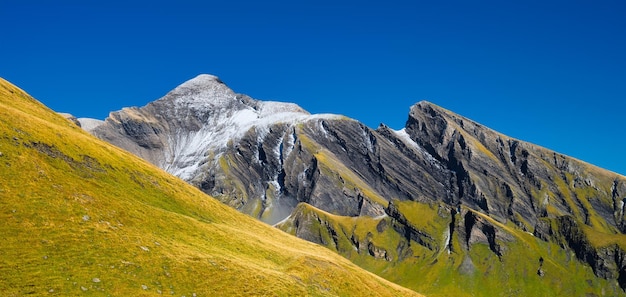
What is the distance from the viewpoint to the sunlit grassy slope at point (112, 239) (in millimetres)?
51625

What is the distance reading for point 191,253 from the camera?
213 feet

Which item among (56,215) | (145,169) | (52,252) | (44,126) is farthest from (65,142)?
(52,252)

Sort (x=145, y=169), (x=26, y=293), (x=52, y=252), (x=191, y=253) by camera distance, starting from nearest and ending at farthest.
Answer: (x=26, y=293) → (x=52, y=252) → (x=191, y=253) → (x=145, y=169)

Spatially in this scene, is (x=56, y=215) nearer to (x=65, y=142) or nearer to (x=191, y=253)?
(x=191, y=253)

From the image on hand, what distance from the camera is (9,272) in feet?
157

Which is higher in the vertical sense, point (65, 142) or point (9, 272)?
point (65, 142)

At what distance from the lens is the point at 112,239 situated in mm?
59750

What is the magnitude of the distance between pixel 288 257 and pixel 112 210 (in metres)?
32.2

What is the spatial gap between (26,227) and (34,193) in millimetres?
8554

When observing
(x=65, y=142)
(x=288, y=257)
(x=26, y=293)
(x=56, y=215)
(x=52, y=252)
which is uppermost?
(x=65, y=142)

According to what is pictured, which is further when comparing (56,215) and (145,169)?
(145,169)

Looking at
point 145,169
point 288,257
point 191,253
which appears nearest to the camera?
point 191,253

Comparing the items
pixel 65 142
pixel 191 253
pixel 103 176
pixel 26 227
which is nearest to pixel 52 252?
pixel 26 227

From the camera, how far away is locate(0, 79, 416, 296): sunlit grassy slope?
51.6m
